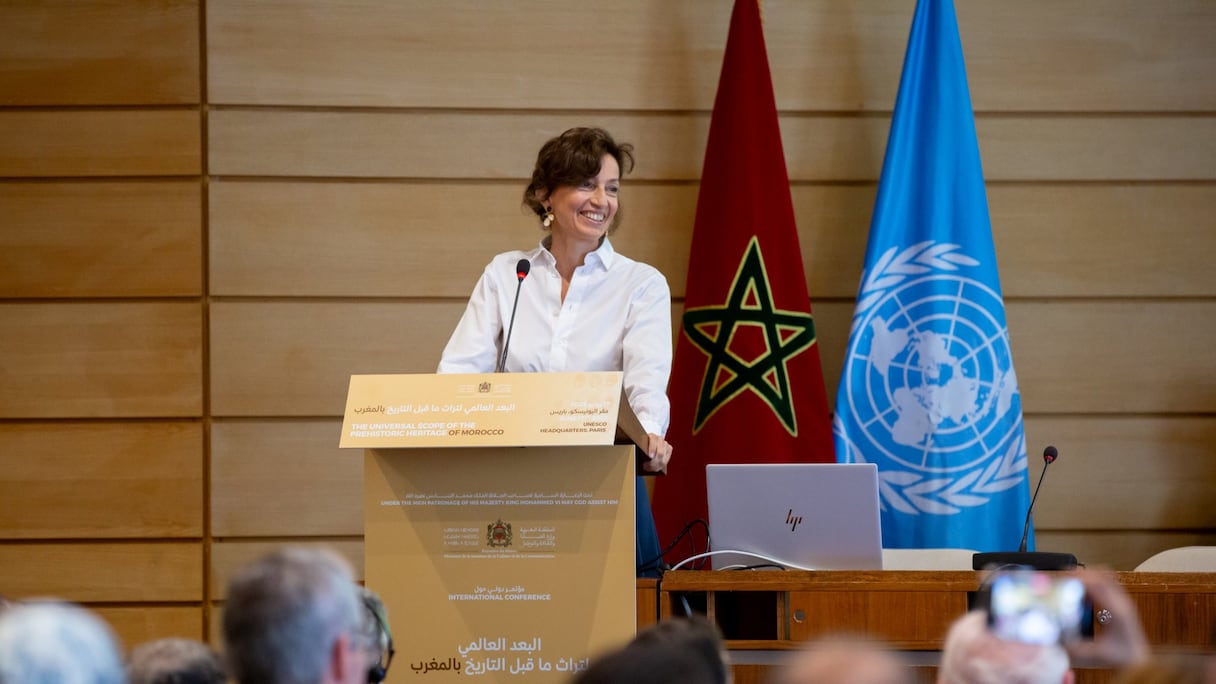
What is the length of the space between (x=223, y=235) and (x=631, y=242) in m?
1.56

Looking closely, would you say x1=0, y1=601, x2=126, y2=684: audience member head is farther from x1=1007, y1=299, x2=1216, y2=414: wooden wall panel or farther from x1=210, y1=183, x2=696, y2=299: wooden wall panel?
x1=1007, y1=299, x2=1216, y2=414: wooden wall panel

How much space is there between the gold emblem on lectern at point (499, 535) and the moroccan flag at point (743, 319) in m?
1.95

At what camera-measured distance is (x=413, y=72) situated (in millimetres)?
4848

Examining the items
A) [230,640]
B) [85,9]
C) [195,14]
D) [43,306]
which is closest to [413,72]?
[195,14]

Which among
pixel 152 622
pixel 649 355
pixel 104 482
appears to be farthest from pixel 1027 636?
pixel 104 482

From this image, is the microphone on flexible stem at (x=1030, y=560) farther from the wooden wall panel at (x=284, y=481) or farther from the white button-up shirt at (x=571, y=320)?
the wooden wall panel at (x=284, y=481)

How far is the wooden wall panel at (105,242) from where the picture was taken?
15.7ft

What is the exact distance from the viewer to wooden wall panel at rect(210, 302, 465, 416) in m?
4.78

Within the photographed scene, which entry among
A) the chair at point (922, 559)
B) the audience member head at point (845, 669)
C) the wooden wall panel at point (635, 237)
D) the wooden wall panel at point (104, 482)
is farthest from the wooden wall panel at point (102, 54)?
the audience member head at point (845, 669)

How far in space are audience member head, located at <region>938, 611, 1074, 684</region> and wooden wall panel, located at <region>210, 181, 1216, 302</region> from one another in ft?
10.9

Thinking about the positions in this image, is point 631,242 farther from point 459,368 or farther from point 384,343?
point 459,368

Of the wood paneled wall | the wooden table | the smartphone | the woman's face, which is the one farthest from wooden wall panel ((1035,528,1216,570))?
the smartphone

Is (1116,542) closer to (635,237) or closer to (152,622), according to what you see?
(635,237)

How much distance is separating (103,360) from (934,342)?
3.11 meters
